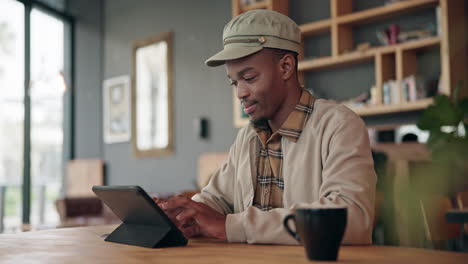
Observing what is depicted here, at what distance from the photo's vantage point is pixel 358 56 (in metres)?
4.25

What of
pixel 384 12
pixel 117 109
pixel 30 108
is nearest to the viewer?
pixel 384 12

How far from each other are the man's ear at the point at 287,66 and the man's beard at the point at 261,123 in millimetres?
132

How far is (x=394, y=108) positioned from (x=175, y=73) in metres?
2.75

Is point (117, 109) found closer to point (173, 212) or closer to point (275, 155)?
point (275, 155)

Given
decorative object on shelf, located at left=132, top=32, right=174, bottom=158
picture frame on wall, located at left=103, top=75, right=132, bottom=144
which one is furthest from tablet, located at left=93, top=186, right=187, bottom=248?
picture frame on wall, located at left=103, top=75, right=132, bottom=144

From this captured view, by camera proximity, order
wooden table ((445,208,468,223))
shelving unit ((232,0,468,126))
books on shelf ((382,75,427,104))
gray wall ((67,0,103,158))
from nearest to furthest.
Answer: wooden table ((445,208,468,223)), shelving unit ((232,0,468,126)), books on shelf ((382,75,427,104)), gray wall ((67,0,103,158))

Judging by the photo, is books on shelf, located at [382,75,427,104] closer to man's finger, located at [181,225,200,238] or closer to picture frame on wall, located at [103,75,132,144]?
man's finger, located at [181,225,200,238]

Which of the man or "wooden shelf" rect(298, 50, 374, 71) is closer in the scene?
the man

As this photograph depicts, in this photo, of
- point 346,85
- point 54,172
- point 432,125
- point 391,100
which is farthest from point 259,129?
point 54,172

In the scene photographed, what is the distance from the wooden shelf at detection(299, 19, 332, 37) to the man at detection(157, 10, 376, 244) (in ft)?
10.0

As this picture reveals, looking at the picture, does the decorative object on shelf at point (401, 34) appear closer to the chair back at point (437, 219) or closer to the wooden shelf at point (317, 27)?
the wooden shelf at point (317, 27)

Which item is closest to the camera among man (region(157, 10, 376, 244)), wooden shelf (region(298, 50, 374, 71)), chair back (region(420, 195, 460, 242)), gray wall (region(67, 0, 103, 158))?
man (region(157, 10, 376, 244))

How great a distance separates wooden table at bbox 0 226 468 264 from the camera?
0.83 m

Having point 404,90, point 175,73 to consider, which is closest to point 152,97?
point 175,73
